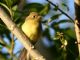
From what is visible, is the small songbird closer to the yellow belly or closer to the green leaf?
the yellow belly

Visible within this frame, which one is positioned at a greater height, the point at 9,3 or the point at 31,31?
the point at 9,3

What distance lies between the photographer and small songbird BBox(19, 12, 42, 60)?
1.67 m

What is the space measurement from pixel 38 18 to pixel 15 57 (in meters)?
0.27

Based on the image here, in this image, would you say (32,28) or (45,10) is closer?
(32,28)

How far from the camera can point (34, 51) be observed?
4.60 ft

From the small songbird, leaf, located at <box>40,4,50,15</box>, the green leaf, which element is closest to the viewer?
the small songbird

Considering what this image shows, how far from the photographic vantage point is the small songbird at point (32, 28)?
65.8 inches

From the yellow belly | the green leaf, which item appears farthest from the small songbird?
the green leaf

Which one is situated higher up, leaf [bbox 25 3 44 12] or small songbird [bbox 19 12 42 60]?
leaf [bbox 25 3 44 12]

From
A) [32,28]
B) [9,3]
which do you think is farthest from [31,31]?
[9,3]

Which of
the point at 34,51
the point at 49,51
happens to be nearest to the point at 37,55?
the point at 34,51

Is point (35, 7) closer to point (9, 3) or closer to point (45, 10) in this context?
point (45, 10)

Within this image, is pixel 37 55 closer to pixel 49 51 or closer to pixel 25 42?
pixel 25 42

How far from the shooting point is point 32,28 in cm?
177
